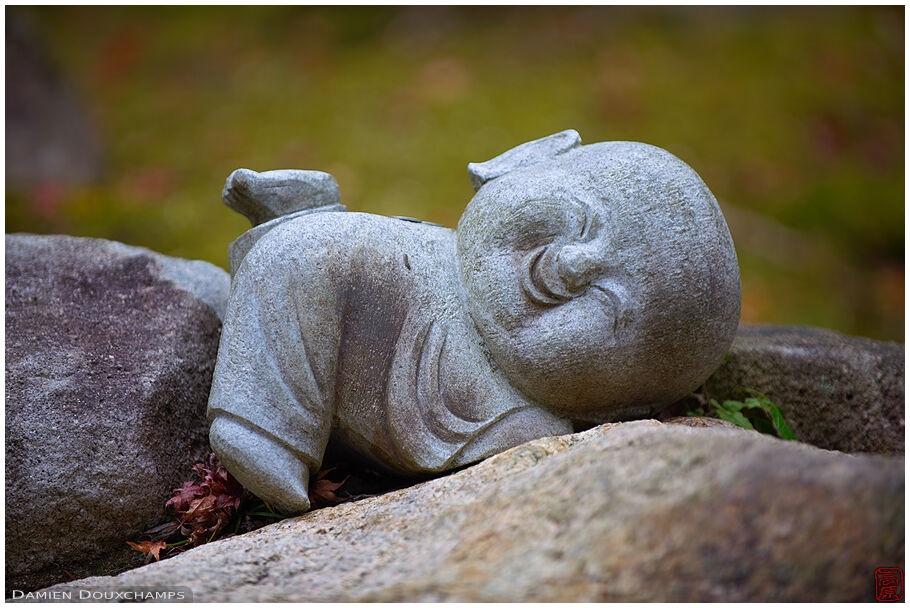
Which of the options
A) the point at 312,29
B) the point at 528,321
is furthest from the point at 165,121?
the point at 528,321

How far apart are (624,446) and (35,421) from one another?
202 centimetres

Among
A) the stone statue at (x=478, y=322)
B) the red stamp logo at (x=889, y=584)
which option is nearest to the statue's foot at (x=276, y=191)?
the stone statue at (x=478, y=322)

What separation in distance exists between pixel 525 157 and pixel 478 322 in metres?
0.69

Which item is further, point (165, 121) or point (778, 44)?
point (778, 44)

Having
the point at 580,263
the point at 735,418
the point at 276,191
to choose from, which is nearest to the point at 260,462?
the point at 276,191

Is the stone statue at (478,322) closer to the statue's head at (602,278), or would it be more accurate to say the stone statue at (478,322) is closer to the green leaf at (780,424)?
the statue's head at (602,278)

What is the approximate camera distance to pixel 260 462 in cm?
245

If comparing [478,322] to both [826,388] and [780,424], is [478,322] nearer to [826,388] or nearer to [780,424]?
[780,424]

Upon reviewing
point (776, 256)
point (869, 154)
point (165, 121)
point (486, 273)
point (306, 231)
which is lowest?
point (776, 256)

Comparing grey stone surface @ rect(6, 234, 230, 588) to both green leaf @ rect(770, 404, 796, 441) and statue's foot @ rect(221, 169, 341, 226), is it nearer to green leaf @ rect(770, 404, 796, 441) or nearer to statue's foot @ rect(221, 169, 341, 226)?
statue's foot @ rect(221, 169, 341, 226)

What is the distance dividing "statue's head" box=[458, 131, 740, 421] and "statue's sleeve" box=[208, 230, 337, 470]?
21.2 inches

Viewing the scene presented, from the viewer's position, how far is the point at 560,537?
1.76 m

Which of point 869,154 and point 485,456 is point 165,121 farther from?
point 869,154

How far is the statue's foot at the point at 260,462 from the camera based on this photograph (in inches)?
96.3
